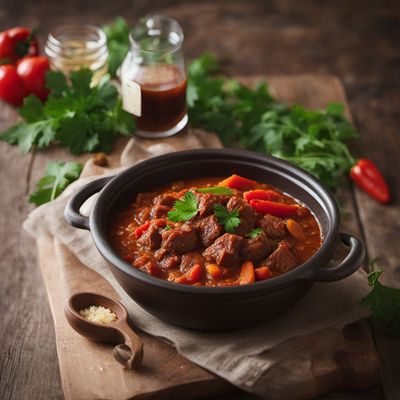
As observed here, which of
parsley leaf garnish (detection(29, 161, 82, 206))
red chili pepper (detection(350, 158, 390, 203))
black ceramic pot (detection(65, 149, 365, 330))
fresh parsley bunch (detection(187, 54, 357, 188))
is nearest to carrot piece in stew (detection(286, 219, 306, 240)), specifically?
black ceramic pot (detection(65, 149, 365, 330))

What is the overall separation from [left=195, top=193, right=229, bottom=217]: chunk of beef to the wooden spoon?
624mm

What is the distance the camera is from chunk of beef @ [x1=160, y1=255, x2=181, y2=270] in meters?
3.77

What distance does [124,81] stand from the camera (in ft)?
17.6

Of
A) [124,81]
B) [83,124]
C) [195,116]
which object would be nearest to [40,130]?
[83,124]

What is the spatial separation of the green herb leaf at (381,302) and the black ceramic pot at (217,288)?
0.23 m

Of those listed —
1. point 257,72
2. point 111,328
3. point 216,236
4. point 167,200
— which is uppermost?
point 216,236

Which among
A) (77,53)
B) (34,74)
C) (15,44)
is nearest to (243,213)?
(34,74)

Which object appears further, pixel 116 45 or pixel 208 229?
pixel 116 45

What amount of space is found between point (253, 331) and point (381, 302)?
26.4 inches

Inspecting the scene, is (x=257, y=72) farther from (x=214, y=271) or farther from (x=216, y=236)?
(x=214, y=271)

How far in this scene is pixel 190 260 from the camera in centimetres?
376

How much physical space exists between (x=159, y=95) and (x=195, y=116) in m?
0.42

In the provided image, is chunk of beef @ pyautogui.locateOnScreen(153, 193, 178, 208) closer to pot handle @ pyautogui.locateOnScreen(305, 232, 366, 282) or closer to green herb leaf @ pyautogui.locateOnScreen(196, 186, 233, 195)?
green herb leaf @ pyautogui.locateOnScreen(196, 186, 233, 195)

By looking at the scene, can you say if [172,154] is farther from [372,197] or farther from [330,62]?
[330,62]
